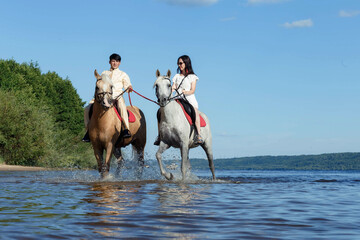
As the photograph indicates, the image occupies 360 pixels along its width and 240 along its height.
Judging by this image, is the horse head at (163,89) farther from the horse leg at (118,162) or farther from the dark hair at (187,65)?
the horse leg at (118,162)

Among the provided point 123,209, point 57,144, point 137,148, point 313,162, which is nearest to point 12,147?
point 57,144

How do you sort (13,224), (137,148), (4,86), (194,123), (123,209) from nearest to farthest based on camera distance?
(13,224)
(123,209)
(194,123)
(137,148)
(4,86)

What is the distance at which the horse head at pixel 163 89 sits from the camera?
41.0 feet

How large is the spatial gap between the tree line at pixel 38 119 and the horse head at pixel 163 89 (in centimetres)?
2990

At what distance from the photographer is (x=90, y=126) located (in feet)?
43.5

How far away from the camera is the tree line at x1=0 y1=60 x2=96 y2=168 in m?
40.4

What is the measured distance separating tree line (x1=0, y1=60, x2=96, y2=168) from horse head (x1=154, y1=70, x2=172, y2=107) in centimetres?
2990

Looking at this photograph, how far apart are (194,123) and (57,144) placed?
117 feet

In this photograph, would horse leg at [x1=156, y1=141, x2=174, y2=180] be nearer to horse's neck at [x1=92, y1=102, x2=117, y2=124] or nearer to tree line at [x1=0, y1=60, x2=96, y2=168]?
horse's neck at [x1=92, y1=102, x2=117, y2=124]

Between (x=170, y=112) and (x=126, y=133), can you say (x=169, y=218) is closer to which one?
(x=170, y=112)

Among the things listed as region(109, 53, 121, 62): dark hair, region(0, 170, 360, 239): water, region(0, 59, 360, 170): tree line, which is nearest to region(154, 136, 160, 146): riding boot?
region(109, 53, 121, 62): dark hair

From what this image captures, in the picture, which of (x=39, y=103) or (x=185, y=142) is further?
(x=39, y=103)

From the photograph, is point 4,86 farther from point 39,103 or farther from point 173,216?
point 173,216

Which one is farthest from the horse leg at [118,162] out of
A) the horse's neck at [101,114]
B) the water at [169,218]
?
the water at [169,218]
